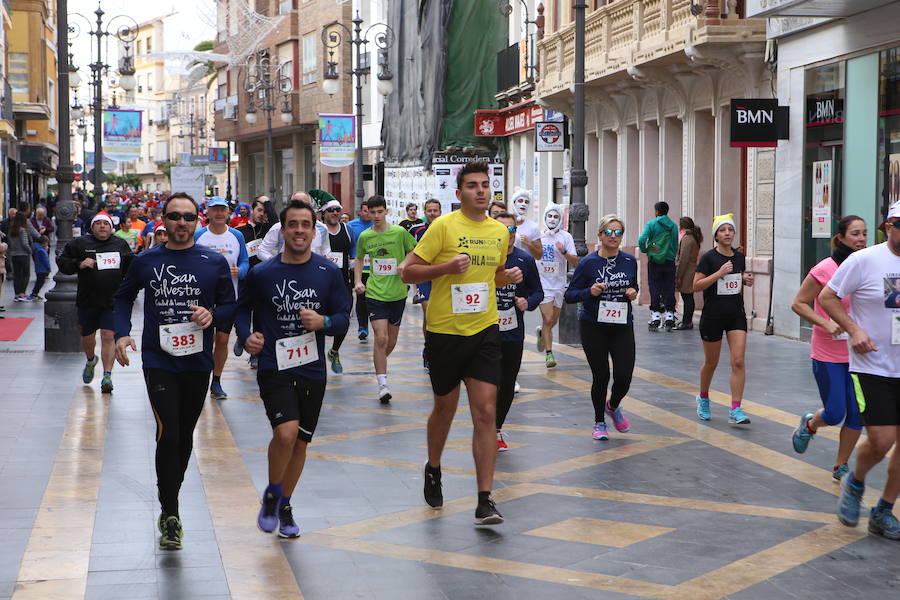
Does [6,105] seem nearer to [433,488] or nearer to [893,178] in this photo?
[893,178]

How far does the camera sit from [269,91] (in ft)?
178

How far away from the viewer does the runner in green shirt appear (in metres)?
12.4

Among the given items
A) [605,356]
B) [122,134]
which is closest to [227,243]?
[605,356]

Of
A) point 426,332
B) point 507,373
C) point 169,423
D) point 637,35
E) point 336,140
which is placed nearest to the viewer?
point 169,423

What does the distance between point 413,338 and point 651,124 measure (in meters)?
8.68


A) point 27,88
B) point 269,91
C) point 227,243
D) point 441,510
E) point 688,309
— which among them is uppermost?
point 269,91

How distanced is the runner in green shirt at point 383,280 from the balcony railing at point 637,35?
754cm

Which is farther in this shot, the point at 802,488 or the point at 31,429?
the point at 31,429

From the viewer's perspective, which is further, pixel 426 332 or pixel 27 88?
pixel 27 88

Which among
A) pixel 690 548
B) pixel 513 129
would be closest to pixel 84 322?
pixel 690 548

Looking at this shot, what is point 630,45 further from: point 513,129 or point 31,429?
point 31,429

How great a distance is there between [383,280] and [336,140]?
26.8 metres

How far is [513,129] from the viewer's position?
111ft

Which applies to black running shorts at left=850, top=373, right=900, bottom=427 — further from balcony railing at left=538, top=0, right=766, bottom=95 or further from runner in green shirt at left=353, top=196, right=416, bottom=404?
balcony railing at left=538, top=0, right=766, bottom=95
